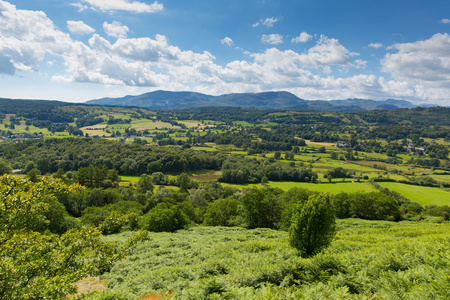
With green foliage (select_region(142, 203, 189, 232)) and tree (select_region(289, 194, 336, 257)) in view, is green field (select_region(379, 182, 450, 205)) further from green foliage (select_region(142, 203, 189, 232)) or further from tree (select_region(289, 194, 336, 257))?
green foliage (select_region(142, 203, 189, 232))

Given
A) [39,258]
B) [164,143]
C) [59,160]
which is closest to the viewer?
[39,258]

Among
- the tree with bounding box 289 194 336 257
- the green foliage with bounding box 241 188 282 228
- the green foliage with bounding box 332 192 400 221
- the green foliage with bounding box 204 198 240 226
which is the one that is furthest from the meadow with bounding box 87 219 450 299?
the green foliage with bounding box 332 192 400 221

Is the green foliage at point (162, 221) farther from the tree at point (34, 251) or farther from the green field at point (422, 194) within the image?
the green field at point (422, 194)

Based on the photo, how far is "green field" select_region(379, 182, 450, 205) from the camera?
214 feet

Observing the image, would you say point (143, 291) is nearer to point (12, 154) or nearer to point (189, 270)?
point (189, 270)

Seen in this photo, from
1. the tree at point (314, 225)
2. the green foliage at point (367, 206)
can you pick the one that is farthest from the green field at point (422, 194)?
the tree at point (314, 225)

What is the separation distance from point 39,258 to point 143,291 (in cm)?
608

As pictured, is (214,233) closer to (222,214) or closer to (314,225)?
(222,214)

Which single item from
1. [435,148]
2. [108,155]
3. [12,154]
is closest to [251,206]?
[108,155]

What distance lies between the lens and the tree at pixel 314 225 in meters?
15.7

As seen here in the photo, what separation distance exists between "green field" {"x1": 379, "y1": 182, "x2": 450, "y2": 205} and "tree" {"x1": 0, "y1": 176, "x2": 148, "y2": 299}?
3386 inches

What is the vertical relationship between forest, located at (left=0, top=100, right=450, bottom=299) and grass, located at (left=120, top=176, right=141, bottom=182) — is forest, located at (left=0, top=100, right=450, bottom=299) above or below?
above

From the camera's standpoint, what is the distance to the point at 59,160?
335 ft

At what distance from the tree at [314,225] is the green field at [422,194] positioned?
235 ft
